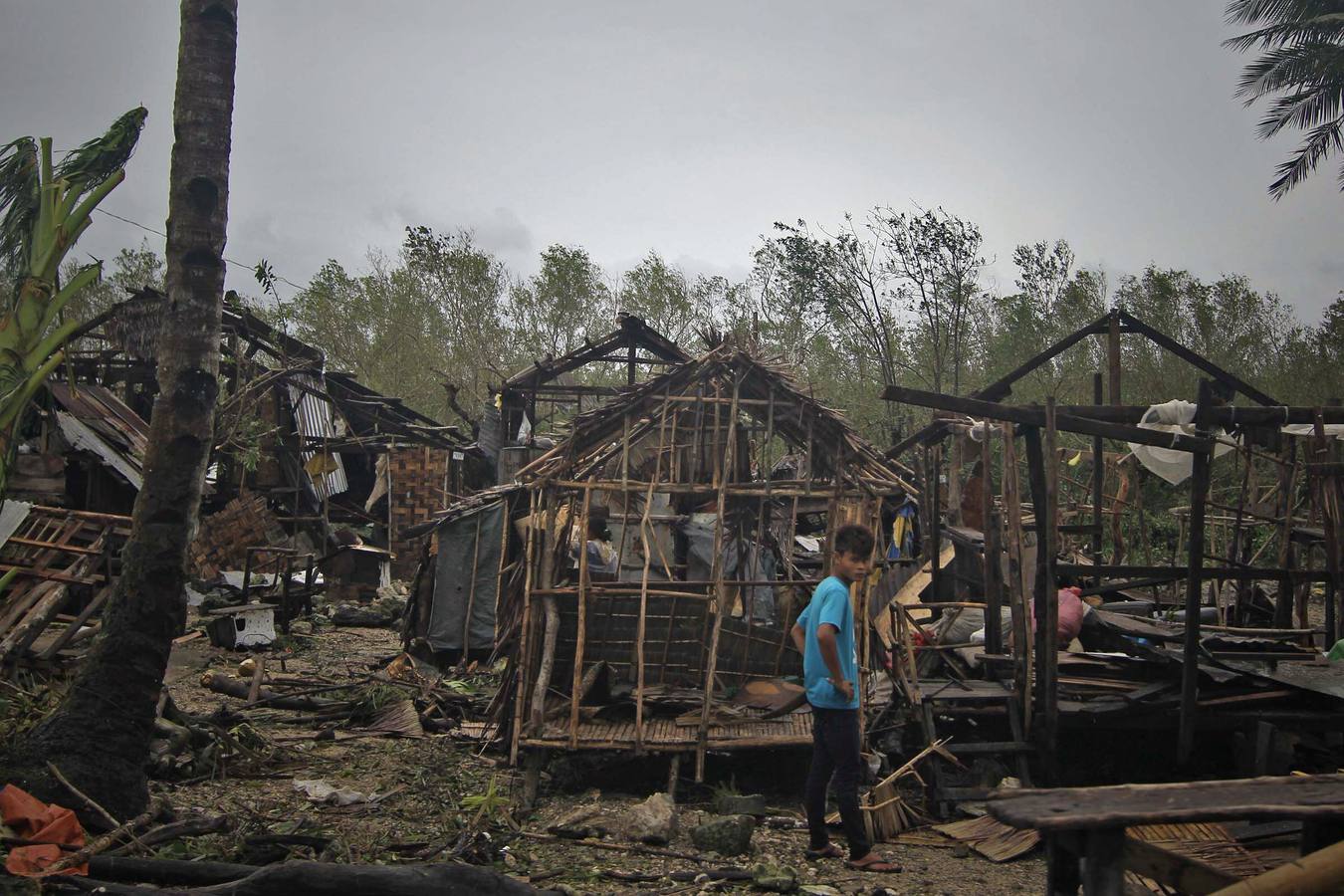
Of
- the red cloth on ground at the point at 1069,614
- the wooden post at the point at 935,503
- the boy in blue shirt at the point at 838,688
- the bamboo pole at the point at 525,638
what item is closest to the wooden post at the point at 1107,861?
the boy in blue shirt at the point at 838,688

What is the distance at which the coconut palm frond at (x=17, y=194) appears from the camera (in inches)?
265

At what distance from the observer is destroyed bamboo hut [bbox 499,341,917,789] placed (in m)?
8.34

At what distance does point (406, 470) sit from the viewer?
70.8 ft

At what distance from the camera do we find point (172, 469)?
20.3 ft

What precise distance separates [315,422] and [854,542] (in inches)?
692

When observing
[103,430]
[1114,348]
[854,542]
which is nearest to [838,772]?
[854,542]

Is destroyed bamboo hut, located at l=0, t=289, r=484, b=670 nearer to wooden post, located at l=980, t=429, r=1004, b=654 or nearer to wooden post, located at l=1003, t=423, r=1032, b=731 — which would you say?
wooden post, located at l=1003, t=423, r=1032, b=731

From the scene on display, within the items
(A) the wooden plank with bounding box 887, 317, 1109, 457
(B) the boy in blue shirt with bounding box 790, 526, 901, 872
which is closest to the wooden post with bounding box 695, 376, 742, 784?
(B) the boy in blue shirt with bounding box 790, 526, 901, 872

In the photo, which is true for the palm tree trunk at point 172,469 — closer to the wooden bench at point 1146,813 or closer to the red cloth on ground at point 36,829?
the red cloth on ground at point 36,829

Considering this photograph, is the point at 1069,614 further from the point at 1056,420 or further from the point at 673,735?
the point at 673,735

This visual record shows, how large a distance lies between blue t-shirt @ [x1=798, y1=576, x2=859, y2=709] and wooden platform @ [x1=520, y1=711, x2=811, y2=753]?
1.95 meters

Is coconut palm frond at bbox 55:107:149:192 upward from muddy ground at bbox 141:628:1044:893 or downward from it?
upward

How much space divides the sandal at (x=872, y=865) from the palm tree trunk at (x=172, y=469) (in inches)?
176

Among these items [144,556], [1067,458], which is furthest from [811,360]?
[144,556]
